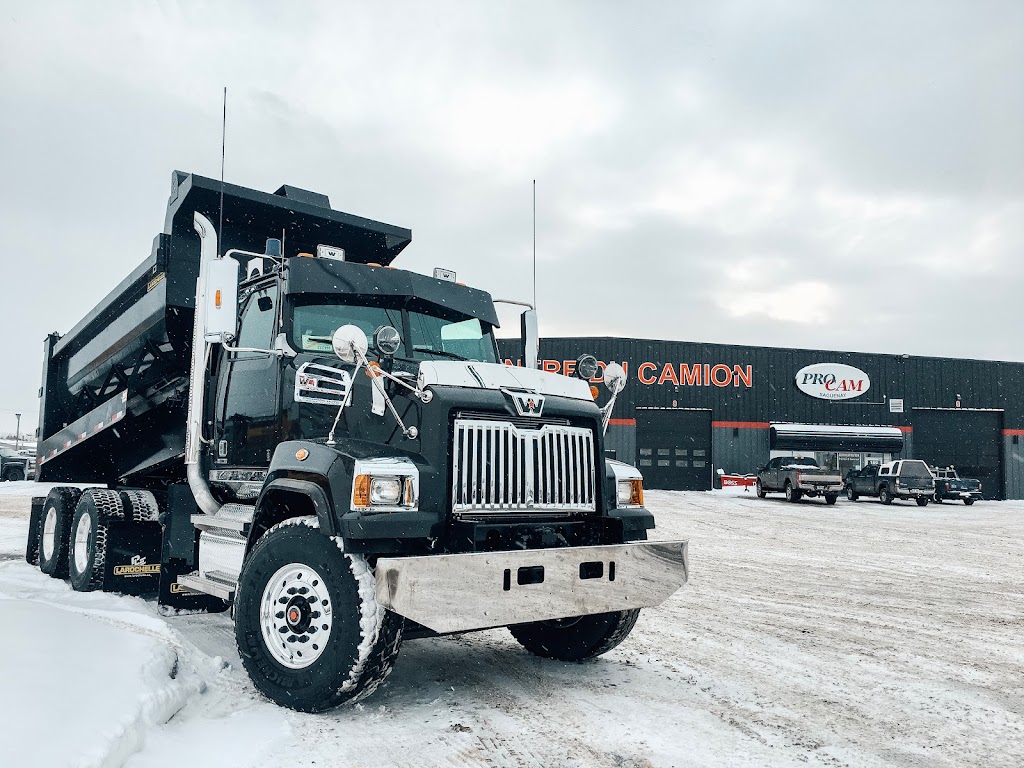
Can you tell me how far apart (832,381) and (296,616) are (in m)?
37.4

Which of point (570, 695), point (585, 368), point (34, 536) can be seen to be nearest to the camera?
point (570, 695)

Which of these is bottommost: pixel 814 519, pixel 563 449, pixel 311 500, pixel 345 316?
pixel 814 519

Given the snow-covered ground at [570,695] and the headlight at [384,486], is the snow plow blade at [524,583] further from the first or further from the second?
the snow-covered ground at [570,695]

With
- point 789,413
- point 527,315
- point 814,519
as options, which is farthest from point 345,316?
point 789,413

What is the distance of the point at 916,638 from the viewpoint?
6.68 m

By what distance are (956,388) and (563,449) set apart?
39.6 metres

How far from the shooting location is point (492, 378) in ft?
16.1

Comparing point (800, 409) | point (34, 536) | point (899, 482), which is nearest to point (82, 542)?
point (34, 536)

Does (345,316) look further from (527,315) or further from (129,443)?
(129,443)

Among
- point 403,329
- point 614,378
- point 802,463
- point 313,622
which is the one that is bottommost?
point 313,622

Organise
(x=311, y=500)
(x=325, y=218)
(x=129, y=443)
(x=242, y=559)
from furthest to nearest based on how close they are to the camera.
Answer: (x=129, y=443) < (x=325, y=218) < (x=242, y=559) < (x=311, y=500)

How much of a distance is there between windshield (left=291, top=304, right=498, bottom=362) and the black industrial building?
102 feet

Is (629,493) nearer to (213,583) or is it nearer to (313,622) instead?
(313,622)

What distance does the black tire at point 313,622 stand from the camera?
163 inches
